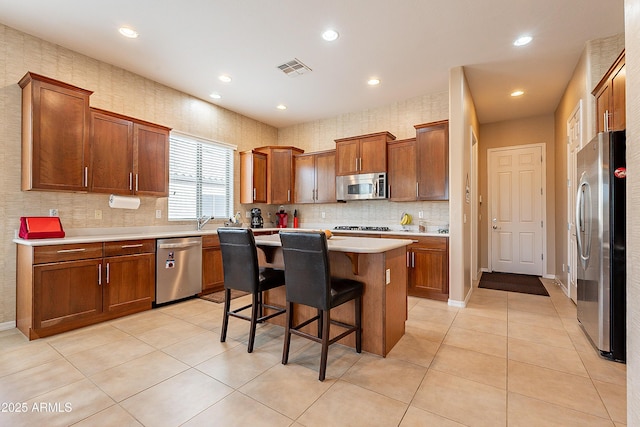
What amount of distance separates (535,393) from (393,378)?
2.93 ft

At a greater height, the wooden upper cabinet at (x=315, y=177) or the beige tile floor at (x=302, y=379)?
the wooden upper cabinet at (x=315, y=177)

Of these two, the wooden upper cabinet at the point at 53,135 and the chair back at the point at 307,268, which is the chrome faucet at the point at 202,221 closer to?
the wooden upper cabinet at the point at 53,135

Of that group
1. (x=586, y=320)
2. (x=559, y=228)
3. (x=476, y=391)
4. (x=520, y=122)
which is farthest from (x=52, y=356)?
(x=520, y=122)

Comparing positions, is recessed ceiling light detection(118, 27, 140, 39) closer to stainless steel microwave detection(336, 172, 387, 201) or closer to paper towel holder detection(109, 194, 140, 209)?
paper towel holder detection(109, 194, 140, 209)

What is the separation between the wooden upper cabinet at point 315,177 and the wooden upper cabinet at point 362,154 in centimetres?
24

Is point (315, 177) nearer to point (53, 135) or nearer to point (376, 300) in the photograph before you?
point (376, 300)

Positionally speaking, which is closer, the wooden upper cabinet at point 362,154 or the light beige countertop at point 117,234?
the light beige countertop at point 117,234

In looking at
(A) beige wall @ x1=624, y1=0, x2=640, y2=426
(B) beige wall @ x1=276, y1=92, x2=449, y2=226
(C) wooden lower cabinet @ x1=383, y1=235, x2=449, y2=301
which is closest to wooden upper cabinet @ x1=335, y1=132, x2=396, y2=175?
(B) beige wall @ x1=276, y1=92, x2=449, y2=226

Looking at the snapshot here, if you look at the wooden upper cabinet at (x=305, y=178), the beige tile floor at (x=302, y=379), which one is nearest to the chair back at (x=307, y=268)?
the beige tile floor at (x=302, y=379)

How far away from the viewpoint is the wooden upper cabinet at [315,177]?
5348mm

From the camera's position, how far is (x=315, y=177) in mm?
5523

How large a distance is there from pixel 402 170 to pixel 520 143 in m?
2.80

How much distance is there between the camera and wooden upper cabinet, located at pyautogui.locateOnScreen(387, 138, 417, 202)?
4.45 metres

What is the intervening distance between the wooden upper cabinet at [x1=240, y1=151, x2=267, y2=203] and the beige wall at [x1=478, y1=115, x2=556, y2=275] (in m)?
4.37
